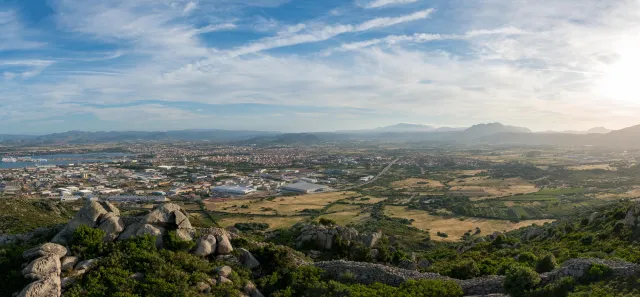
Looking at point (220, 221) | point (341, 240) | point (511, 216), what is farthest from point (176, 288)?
point (511, 216)

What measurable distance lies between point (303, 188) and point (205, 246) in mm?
74237

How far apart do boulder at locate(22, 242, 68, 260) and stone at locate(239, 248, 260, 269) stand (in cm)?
703

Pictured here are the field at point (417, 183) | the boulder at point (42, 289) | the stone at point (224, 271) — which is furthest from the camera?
the field at point (417, 183)

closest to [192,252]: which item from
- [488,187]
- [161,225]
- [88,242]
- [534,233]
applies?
[161,225]

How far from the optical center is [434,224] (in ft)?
179

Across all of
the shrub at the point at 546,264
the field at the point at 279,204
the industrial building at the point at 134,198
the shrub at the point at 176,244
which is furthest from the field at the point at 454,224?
the industrial building at the point at 134,198

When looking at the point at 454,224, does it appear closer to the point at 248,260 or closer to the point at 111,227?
the point at 248,260

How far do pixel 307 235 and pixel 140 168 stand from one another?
13020 cm

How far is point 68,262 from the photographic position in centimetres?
1429

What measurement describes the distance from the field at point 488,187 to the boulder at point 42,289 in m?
74.2

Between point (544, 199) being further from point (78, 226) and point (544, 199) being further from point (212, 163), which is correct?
point (212, 163)

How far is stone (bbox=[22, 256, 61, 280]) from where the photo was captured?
13266 mm

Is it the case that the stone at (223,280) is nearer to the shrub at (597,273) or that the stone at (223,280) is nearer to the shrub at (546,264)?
the shrub at (597,273)

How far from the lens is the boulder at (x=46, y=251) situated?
14.3 m
